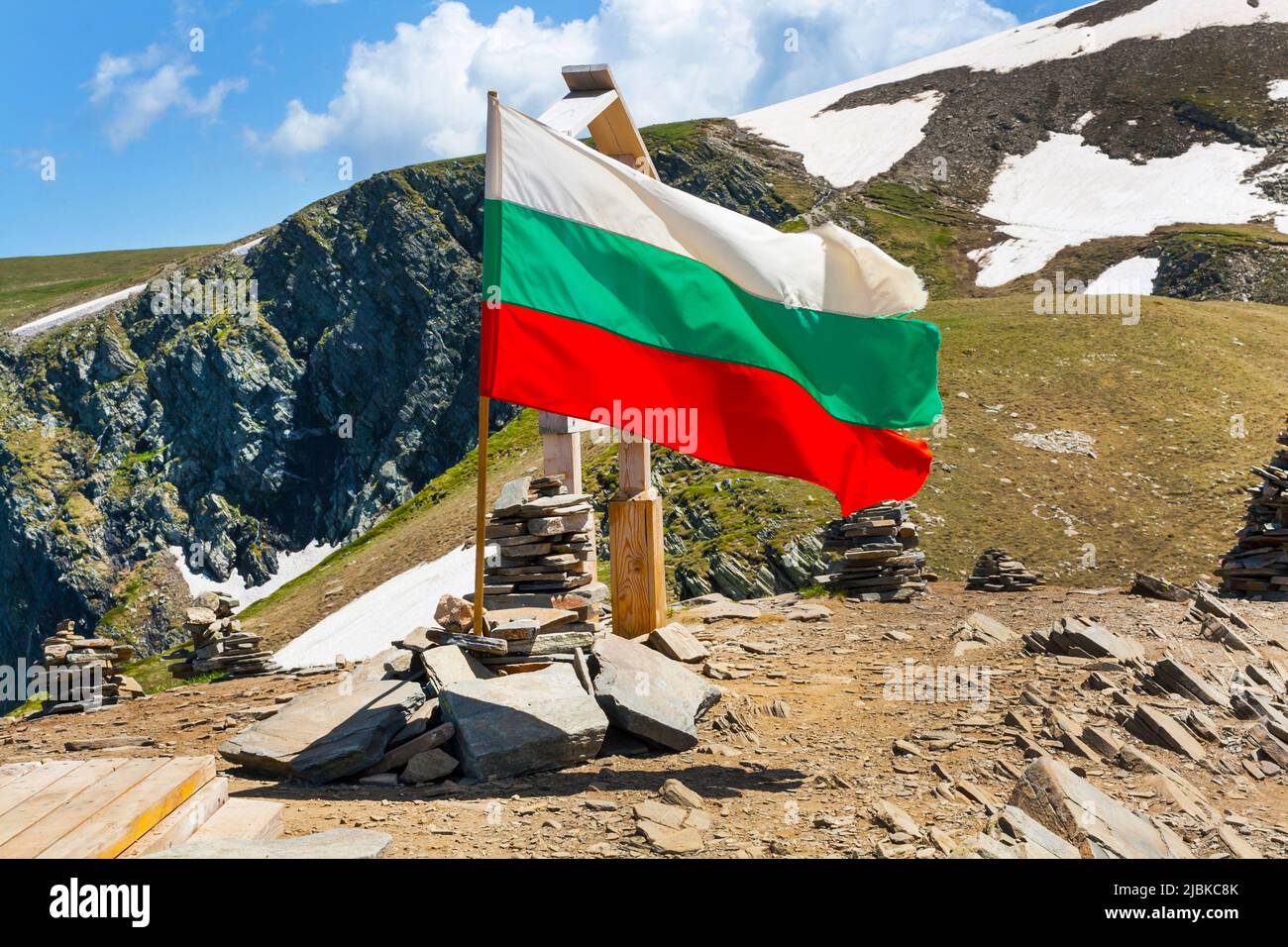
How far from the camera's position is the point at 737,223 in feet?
34.9

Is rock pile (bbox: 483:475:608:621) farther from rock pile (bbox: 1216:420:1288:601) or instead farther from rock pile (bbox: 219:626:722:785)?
rock pile (bbox: 1216:420:1288:601)

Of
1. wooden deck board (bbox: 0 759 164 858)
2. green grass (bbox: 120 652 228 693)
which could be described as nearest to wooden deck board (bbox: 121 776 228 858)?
wooden deck board (bbox: 0 759 164 858)

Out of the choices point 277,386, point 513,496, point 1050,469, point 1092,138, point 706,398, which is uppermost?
point 1092,138

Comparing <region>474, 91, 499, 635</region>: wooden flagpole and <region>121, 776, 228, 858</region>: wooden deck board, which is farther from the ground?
<region>474, 91, 499, 635</region>: wooden flagpole

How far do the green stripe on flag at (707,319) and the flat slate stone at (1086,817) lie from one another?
4015 mm

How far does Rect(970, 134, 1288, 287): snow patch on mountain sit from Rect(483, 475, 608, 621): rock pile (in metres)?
64.0

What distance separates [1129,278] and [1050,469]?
39682 millimetres

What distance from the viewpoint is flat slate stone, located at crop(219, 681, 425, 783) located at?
910 cm

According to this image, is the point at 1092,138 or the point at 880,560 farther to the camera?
the point at 1092,138

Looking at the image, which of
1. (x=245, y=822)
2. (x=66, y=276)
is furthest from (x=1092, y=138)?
(x=66, y=276)

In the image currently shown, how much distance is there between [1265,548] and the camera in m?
22.0

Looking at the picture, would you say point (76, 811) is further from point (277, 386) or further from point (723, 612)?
point (277, 386)
